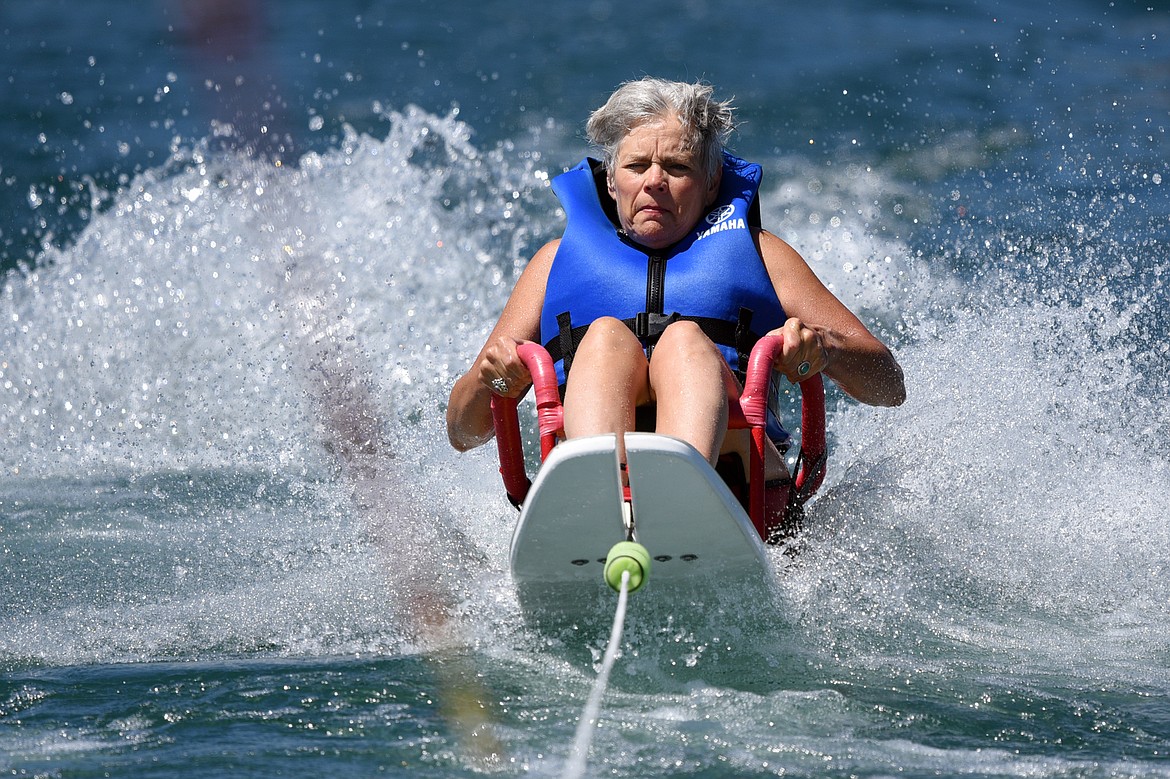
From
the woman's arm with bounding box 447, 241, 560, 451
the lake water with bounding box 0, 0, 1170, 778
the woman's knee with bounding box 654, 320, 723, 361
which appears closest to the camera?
the lake water with bounding box 0, 0, 1170, 778

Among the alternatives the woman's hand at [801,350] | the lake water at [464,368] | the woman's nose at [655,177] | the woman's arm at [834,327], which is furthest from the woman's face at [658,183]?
the lake water at [464,368]

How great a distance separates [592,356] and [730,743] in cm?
84

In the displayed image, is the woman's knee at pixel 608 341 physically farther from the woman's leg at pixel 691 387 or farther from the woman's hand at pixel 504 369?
the woman's hand at pixel 504 369

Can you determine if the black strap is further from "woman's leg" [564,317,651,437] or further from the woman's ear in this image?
the woman's ear

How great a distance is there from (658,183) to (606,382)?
69 centimetres

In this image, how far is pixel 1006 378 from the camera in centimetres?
491

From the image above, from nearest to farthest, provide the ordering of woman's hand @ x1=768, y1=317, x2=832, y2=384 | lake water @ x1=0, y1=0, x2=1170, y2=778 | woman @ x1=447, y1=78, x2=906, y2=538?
lake water @ x1=0, y1=0, x2=1170, y2=778, woman's hand @ x1=768, y1=317, x2=832, y2=384, woman @ x1=447, y1=78, x2=906, y2=538

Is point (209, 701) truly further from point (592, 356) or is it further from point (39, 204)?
point (39, 204)

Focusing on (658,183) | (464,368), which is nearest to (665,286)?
(658,183)

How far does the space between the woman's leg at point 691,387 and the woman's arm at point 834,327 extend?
1.35 feet

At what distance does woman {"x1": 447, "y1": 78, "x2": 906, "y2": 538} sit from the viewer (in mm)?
3160

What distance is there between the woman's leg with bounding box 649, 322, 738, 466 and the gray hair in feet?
1.98

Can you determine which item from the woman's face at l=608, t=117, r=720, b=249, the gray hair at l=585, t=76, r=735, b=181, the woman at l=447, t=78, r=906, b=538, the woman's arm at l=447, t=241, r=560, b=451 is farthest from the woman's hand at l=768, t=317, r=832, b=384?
the woman's arm at l=447, t=241, r=560, b=451

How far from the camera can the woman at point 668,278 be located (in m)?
3.16
